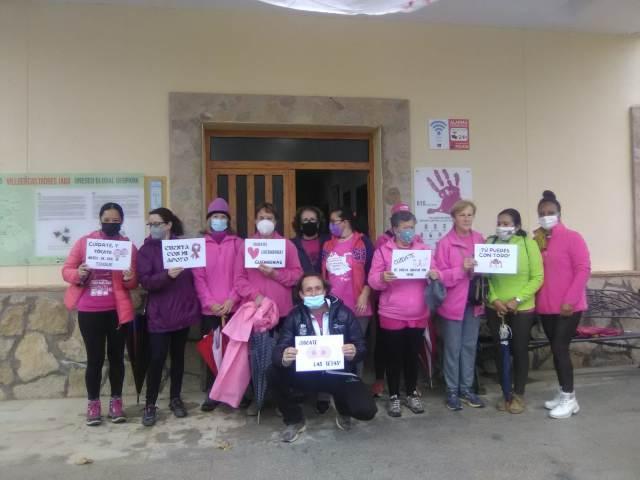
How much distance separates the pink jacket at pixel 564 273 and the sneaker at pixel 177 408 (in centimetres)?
313

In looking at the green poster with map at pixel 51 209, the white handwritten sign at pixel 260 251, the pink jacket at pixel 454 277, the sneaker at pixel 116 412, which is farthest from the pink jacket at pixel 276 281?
the green poster with map at pixel 51 209

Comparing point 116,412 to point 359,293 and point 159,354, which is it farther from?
point 359,293

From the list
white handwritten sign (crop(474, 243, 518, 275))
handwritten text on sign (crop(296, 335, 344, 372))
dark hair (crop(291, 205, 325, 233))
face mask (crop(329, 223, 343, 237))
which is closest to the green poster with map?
dark hair (crop(291, 205, 325, 233))

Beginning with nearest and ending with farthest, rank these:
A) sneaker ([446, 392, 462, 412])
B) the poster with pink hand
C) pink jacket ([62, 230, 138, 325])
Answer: pink jacket ([62, 230, 138, 325])
sneaker ([446, 392, 462, 412])
the poster with pink hand

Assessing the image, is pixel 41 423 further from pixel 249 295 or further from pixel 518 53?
pixel 518 53

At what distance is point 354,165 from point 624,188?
3247 mm

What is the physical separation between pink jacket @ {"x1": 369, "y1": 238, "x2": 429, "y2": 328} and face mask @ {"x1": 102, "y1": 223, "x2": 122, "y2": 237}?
6.99ft

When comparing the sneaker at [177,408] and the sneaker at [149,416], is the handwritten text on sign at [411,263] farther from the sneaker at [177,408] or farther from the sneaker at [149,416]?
the sneaker at [149,416]

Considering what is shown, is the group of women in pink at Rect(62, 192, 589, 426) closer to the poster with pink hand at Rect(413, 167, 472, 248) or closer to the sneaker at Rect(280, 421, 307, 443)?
the sneaker at Rect(280, 421, 307, 443)

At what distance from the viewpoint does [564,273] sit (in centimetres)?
412

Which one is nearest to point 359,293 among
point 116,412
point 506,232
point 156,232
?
point 506,232

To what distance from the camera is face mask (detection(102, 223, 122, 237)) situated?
13.3ft

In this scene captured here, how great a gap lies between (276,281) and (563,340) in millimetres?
2456

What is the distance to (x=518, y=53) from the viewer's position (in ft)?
18.8
